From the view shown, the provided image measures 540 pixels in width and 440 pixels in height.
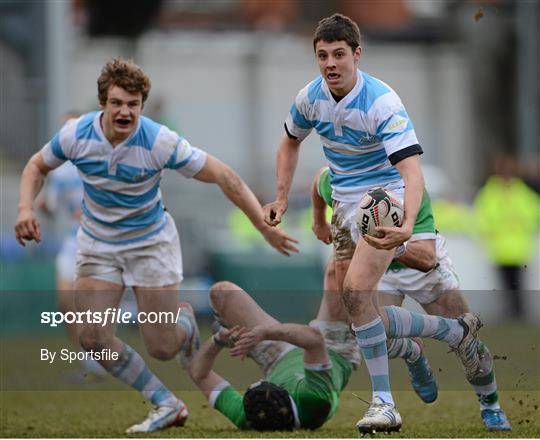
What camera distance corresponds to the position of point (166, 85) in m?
29.2

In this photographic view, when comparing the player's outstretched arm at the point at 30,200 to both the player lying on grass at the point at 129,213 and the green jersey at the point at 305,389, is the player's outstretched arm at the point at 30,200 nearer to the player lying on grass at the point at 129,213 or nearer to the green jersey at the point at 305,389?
Answer: the player lying on grass at the point at 129,213

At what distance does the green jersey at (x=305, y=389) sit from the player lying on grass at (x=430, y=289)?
0.40m

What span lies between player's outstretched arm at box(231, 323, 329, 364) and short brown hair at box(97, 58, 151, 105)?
149cm

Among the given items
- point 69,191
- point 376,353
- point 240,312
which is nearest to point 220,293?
point 240,312

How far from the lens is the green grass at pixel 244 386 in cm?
794

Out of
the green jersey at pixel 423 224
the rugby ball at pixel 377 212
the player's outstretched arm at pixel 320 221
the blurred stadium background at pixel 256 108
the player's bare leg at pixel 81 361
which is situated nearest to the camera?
the rugby ball at pixel 377 212

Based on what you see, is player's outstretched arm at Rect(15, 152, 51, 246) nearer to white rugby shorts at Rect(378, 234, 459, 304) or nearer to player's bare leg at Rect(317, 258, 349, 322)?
player's bare leg at Rect(317, 258, 349, 322)

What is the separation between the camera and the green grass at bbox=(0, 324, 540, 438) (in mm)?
7941

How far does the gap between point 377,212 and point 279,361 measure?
141cm

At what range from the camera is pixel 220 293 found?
8.18 m

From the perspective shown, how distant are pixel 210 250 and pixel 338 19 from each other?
10040 mm

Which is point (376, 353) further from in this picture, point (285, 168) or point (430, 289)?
point (285, 168)

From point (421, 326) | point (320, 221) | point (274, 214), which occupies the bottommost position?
point (421, 326)

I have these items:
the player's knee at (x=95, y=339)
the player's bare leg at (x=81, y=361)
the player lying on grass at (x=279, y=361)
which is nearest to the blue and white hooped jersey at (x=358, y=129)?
the player lying on grass at (x=279, y=361)
